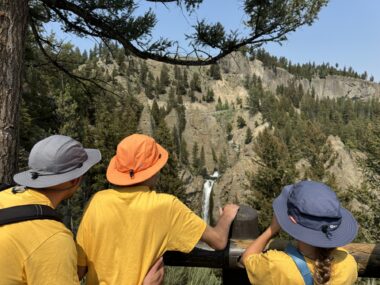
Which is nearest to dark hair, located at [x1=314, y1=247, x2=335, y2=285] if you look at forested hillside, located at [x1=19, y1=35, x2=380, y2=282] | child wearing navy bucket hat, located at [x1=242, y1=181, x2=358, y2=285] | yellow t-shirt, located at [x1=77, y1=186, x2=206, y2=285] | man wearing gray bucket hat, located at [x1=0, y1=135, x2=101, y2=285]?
child wearing navy bucket hat, located at [x1=242, y1=181, x2=358, y2=285]

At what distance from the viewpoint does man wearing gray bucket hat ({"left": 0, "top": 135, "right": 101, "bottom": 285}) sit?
133 cm

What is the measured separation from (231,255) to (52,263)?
918 mm

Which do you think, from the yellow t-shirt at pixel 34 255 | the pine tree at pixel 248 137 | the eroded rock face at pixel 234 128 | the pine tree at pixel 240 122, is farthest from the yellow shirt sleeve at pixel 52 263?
the pine tree at pixel 240 122

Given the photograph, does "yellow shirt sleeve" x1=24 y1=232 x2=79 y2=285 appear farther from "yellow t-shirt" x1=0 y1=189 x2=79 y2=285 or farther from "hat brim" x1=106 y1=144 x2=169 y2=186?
"hat brim" x1=106 y1=144 x2=169 y2=186

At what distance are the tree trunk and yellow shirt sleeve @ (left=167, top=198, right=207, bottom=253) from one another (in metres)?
1.80

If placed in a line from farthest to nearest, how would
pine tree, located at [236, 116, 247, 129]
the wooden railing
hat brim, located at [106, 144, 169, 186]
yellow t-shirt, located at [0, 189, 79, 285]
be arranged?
1. pine tree, located at [236, 116, 247, 129]
2. the wooden railing
3. hat brim, located at [106, 144, 169, 186]
4. yellow t-shirt, located at [0, 189, 79, 285]

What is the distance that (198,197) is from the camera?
2020 inches

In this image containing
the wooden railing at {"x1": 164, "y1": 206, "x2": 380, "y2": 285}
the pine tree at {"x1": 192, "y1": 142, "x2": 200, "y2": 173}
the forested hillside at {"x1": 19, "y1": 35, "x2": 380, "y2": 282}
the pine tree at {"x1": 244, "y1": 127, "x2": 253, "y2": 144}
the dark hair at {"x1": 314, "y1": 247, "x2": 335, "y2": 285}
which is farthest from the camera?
the pine tree at {"x1": 244, "y1": 127, "x2": 253, "y2": 144}

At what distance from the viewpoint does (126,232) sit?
1743mm

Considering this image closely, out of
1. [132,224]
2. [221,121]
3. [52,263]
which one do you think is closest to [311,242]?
[132,224]

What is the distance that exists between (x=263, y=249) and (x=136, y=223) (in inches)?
22.8

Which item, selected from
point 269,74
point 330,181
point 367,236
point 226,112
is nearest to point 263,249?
point 367,236

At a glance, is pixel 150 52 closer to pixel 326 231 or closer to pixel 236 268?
pixel 236 268

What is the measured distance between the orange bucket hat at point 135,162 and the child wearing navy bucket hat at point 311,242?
0.56 meters
